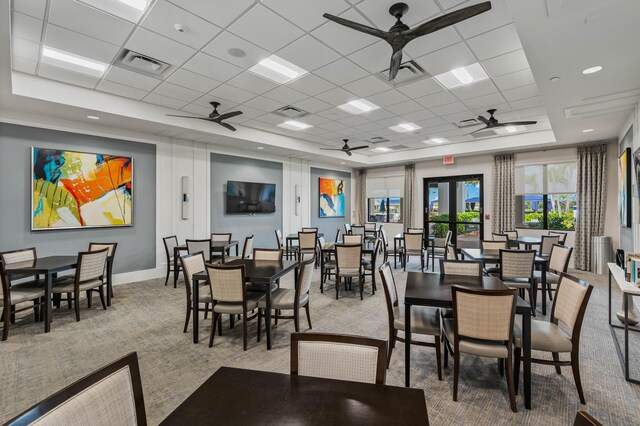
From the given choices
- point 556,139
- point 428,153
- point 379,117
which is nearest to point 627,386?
point 379,117

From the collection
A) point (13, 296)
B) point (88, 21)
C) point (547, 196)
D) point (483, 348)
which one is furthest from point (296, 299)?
point (547, 196)

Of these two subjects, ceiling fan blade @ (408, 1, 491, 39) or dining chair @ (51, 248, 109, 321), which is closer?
ceiling fan blade @ (408, 1, 491, 39)

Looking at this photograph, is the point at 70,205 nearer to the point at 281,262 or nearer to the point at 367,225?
the point at 281,262

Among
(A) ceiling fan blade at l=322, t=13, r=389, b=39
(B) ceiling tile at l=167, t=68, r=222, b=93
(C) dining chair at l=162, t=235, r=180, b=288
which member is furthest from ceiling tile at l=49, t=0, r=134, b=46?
(C) dining chair at l=162, t=235, r=180, b=288

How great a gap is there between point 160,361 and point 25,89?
13.6 feet

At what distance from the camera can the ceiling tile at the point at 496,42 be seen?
313cm

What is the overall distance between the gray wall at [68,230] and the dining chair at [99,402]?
5.39 m

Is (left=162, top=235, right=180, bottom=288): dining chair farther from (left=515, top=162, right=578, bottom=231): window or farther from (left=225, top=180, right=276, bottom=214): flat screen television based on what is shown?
(left=515, top=162, right=578, bottom=231): window

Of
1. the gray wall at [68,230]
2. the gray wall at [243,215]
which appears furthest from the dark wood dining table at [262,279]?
the gray wall at [243,215]

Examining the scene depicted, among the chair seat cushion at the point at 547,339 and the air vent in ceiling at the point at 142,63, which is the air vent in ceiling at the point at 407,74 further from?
the chair seat cushion at the point at 547,339

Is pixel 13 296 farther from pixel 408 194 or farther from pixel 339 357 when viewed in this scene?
pixel 408 194

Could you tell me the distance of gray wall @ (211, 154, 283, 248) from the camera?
743 centimetres

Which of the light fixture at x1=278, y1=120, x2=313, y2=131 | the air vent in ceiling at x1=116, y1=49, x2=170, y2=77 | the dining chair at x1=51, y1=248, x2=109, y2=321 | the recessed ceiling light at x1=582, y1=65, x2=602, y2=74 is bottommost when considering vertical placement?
the dining chair at x1=51, y1=248, x2=109, y2=321

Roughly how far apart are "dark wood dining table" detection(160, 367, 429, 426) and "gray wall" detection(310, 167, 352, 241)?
874 centimetres
